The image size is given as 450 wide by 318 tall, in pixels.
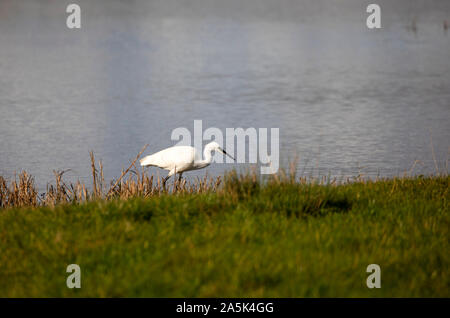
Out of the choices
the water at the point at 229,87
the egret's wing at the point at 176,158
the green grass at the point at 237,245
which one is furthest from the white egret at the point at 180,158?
the green grass at the point at 237,245

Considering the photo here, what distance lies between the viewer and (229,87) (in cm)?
2594

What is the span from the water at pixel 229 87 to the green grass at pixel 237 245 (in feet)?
5.19

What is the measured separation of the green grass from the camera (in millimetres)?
5371

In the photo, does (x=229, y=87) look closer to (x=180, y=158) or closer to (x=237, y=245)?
(x=180, y=158)

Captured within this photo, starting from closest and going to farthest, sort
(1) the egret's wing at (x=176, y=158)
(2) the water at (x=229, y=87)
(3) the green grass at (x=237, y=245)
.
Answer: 1. (3) the green grass at (x=237, y=245)
2. (1) the egret's wing at (x=176, y=158)
3. (2) the water at (x=229, y=87)

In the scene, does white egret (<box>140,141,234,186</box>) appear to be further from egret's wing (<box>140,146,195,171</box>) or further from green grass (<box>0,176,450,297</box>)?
green grass (<box>0,176,450,297</box>)

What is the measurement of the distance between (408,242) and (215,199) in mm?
2218

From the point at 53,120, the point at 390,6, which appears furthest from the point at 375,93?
the point at 390,6

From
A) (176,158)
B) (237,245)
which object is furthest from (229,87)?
(237,245)

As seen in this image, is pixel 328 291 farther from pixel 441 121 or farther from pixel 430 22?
pixel 430 22

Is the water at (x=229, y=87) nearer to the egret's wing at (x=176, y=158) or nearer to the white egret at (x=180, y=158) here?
the white egret at (x=180, y=158)

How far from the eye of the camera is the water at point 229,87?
17.3 metres

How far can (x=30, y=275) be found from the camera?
→ 5.71 meters

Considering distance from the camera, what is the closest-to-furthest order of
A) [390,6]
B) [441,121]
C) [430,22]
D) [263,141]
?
1. [263,141]
2. [441,121]
3. [430,22]
4. [390,6]
